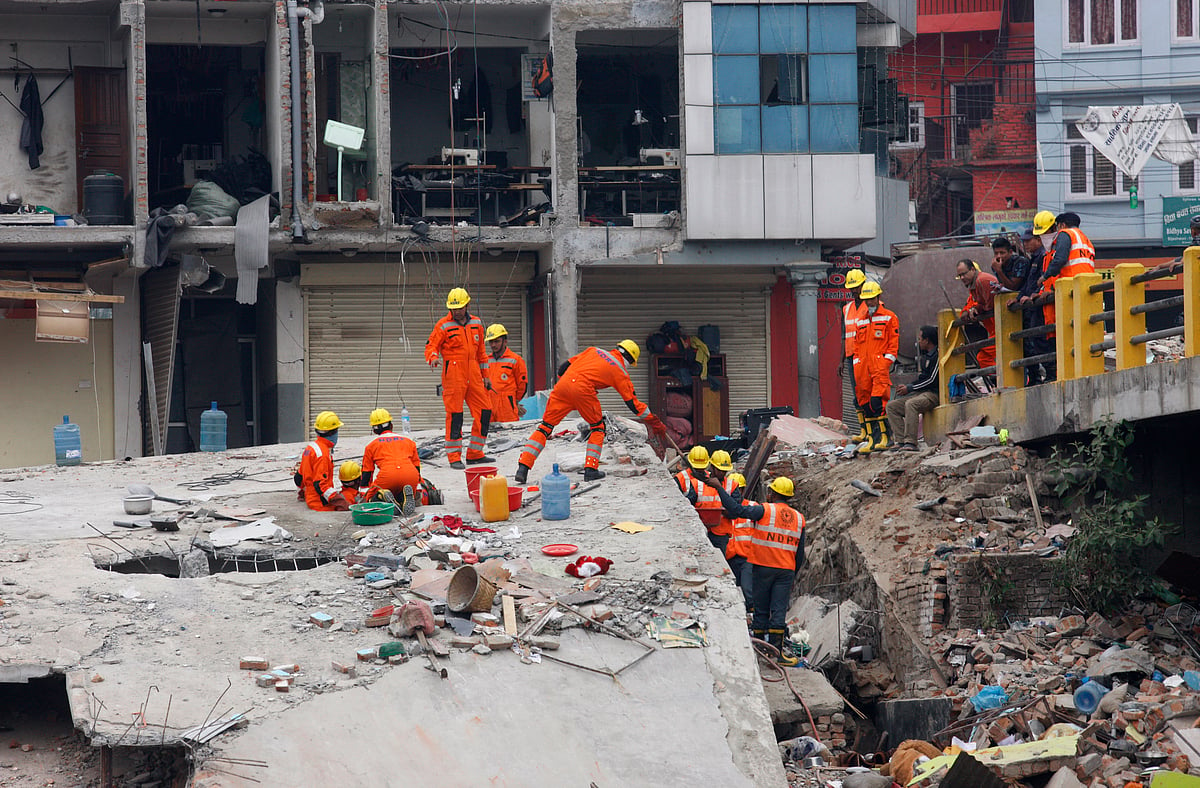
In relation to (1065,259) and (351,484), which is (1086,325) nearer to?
(1065,259)

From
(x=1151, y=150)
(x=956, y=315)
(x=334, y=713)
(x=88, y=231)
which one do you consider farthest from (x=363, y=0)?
(x=1151, y=150)

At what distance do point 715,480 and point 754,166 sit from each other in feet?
31.9

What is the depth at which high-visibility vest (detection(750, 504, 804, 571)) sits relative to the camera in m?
10.5

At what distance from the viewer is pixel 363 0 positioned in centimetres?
1925

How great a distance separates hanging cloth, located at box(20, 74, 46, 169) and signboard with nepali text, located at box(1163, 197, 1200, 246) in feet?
72.5

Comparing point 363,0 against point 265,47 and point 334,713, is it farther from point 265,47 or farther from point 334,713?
point 334,713

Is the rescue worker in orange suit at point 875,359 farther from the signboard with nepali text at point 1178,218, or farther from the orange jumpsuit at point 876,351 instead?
the signboard with nepali text at point 1178,218

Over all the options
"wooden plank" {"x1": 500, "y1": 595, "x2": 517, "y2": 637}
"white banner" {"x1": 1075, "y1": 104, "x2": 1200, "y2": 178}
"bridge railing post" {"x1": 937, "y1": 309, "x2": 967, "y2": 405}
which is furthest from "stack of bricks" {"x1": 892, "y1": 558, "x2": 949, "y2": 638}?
"white banner" {"x1": 1075, "y1": 104, "x2": 1200, "y2": 178}

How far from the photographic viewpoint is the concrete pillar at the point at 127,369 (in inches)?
789

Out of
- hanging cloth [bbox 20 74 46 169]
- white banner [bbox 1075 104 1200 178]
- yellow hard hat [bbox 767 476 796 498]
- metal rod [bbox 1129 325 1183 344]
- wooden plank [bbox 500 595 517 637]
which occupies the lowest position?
wooden plank [bbox 500 595 517 637]

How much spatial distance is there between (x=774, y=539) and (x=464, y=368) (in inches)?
142

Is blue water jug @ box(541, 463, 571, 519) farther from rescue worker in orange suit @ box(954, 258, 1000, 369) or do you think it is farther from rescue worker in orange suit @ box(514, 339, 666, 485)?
rescue worker in orange suit @ box(954, 258, 1000, 369)

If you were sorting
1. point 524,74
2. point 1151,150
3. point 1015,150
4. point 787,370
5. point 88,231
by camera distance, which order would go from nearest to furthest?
point 88,231 → point 524,74 → point 787,370 → point 1151,150 → point 1015,150

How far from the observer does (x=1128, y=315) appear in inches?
393
